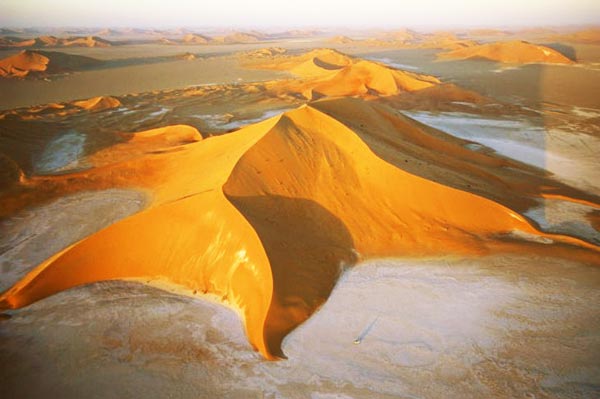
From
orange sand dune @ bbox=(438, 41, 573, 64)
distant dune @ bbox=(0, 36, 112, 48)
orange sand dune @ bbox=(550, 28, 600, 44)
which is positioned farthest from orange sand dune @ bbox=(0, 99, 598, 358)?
orange sand dune @ bbox=(550, 28, 600, 44)

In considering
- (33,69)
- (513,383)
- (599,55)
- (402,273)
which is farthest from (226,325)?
(599,55)

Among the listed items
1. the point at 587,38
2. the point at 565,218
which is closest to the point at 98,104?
the point at 565,218

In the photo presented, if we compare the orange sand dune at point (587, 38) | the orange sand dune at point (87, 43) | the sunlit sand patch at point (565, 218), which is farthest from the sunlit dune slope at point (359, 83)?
the orange sand dune at point (87, 43)

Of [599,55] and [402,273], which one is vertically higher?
[599,55]

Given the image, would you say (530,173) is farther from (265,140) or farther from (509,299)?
(265,140)

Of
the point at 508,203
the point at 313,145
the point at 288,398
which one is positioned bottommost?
the point at 288,398

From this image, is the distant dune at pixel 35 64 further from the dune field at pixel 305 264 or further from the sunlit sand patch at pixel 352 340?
the sunlit sand patch at pixel 352 340

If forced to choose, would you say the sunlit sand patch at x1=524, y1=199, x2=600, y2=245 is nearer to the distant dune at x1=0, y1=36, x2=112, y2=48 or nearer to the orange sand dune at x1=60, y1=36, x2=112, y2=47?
the distant dune at x1=0, y1=36, x2=112, y2=48
